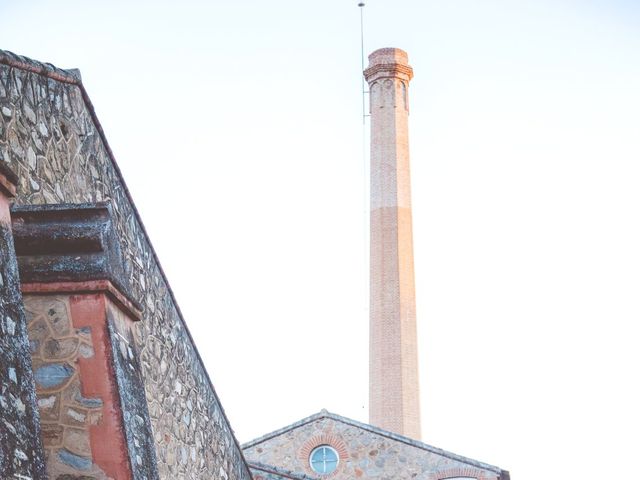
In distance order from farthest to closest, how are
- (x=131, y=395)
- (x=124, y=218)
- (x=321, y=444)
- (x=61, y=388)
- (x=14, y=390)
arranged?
(x=321, y=444)
(x=124, y=218)
(x=131, y=395)
(x=61, y=388)
(x=14, y=390)

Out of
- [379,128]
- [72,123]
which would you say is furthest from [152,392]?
[379,128]

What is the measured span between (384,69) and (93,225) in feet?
114

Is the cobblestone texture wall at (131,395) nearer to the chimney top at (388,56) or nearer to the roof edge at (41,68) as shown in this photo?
the roof edge at (41,68)

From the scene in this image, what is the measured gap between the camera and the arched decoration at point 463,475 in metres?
22.5

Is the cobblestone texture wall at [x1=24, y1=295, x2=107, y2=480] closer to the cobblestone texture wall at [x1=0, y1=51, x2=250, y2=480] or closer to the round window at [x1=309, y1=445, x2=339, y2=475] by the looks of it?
the cobblestone texture wall at [x1=0, y1=51, x2=250, y2=480]

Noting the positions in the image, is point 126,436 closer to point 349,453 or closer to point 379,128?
point 349,453

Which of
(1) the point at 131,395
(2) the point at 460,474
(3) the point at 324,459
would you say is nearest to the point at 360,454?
(3) the point at 324,459

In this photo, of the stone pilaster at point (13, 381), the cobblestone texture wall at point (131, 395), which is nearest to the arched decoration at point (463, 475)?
the cobblestone texture wall at point (131, 395)

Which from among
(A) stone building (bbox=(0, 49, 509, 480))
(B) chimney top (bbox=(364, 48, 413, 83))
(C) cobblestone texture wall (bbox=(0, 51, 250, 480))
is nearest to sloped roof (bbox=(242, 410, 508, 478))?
(A) stone building (bbox=(0, 49, 509, 480))

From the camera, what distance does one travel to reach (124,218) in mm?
7551

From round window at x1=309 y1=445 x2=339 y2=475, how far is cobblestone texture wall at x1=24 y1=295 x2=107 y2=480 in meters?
18.5

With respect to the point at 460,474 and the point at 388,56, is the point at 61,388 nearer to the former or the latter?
the point at 460,474

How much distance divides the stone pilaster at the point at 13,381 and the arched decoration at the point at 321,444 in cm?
1947

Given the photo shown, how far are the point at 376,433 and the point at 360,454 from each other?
23.1 inches
